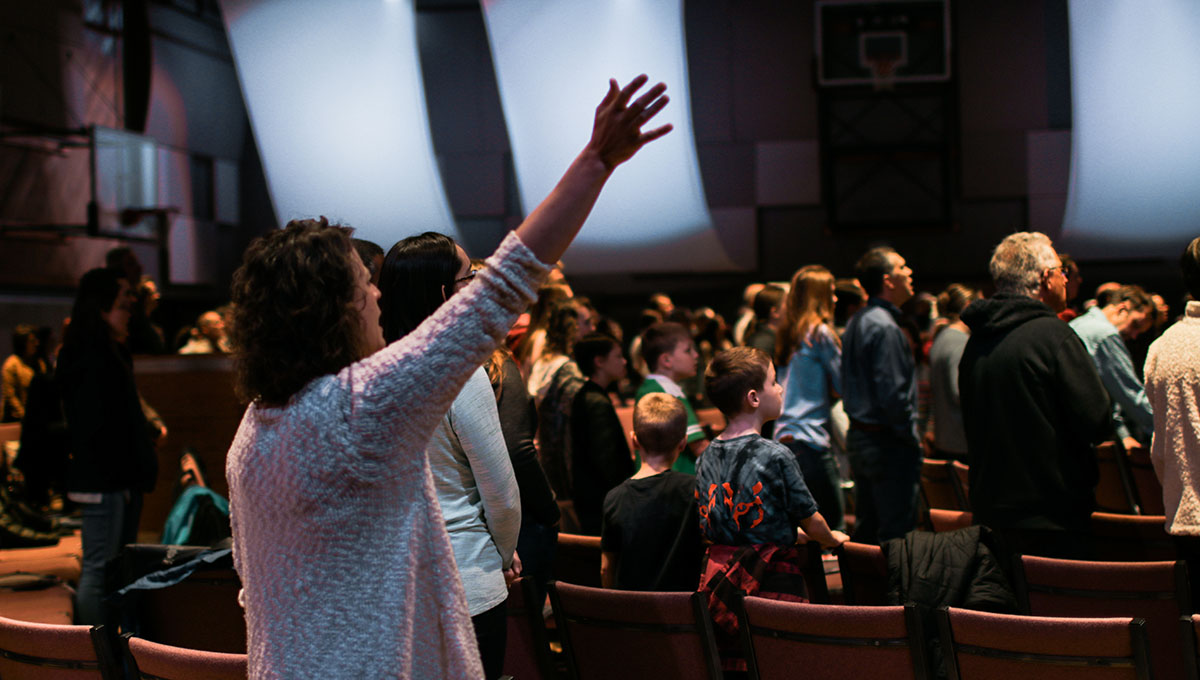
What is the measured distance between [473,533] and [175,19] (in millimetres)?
11666

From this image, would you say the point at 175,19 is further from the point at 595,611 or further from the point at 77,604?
the point at 595,611

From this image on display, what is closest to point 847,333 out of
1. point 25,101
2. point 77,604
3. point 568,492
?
point 568,492

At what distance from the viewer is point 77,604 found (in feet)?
11.5

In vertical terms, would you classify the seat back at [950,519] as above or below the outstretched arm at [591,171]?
below

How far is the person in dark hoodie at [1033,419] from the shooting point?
2621mm

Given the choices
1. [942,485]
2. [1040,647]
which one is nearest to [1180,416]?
[1040,647]

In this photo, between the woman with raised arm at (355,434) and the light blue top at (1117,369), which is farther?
the light blue top at (1117,369)

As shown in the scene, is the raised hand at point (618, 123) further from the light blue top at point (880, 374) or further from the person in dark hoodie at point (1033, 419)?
the light blue top at point (880, 374)

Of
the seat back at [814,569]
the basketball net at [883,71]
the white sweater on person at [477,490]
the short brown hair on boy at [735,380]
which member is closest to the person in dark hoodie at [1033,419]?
the seat back at [814,569]

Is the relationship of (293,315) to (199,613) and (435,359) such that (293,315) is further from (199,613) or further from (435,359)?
(199,613)

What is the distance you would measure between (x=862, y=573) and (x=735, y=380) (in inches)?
23.0

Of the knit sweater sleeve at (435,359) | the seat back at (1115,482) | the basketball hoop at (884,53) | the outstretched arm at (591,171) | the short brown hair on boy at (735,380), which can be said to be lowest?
the seat back at (1115,482)

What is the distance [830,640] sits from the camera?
1988mm

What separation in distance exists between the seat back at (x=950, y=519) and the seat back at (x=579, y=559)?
1.01m
